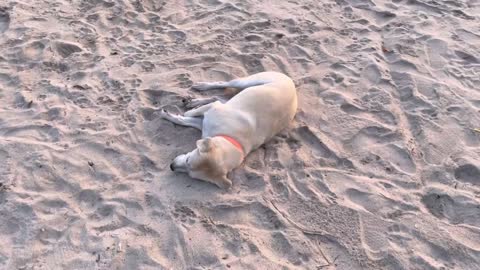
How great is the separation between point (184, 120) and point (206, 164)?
80 cm

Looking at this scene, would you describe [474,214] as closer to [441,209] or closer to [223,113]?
[441,209]

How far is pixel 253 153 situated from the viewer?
14.6 ft

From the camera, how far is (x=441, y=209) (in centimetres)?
406

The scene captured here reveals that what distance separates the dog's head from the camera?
12.7 ft

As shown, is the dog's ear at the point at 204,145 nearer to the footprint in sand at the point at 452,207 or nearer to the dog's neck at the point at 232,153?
the dog's neck at the point at 232,153

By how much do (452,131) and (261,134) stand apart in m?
1.76

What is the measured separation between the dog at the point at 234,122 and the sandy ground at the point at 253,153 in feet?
0.46

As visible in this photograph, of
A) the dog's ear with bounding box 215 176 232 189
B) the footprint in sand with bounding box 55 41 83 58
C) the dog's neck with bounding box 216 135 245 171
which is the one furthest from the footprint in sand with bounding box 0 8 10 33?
the dog's ear with bounding box 215 176 232 189

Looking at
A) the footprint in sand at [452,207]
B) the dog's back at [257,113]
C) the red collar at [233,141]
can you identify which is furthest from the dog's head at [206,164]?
the footprint in sand at [452,207]

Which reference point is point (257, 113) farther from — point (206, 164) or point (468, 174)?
point (468, 174)

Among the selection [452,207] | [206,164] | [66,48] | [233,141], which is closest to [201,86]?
[233,141]

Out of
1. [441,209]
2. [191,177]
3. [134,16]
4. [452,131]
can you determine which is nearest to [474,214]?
[441,209]

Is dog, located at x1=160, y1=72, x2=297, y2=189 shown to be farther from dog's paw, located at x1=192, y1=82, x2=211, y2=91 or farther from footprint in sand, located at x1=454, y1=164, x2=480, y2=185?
footprint in sand, located at x1=454, y1=164, x2=480, y2=185

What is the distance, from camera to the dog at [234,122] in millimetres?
3992
